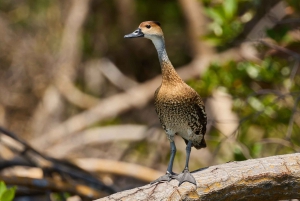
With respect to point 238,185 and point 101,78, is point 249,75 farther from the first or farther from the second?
point 101,78

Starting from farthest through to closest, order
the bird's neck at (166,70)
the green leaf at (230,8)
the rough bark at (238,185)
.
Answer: the green leaf at (230,8)
the bird's neck at (166,70)
the rough bark at (238,185)

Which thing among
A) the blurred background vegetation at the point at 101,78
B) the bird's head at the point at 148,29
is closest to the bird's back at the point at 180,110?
the bird's head at the point at 148,29

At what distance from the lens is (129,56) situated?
1167 centimetres

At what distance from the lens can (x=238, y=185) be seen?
11.6ft

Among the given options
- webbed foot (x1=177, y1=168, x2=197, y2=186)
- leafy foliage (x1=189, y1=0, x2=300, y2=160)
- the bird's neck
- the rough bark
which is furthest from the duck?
leafy foliage (x1=189, y1=0, x2=300, y2=160)

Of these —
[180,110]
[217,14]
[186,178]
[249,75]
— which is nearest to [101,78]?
[249,75]

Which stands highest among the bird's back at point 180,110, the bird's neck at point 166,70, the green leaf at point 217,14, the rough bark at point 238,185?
the green leaf at point 217,14

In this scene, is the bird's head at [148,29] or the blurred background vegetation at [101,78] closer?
the bird's head at [148,29]

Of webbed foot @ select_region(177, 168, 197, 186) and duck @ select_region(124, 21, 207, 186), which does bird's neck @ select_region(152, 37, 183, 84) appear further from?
webbed foot @ select_region(177, 168, 197, 186)

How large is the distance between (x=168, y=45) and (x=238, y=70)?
5733 mm

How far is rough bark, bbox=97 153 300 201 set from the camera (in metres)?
3.52

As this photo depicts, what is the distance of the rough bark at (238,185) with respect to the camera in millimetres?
3520

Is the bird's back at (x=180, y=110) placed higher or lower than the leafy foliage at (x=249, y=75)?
lower

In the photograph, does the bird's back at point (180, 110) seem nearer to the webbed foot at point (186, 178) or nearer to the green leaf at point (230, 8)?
the webbed foot at point (186, 178)
